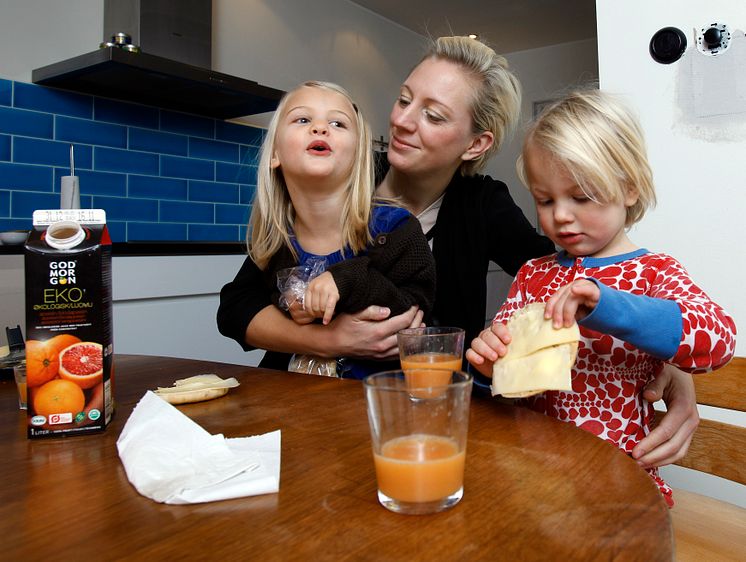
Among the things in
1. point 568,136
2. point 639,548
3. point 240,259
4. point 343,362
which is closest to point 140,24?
point 240,259

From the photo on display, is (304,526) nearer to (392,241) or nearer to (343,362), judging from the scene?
(343,362)

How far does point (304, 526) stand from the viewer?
0.47 meters

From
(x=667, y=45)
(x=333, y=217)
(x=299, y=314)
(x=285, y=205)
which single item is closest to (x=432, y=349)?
(x=299, y=314)

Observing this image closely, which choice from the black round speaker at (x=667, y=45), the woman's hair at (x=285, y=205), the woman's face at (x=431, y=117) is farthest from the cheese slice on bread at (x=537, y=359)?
the black round speaker at (x=667, y=45)

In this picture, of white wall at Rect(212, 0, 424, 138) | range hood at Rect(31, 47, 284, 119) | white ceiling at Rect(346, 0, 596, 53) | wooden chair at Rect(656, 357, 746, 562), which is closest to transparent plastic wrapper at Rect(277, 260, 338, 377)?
wooden chair at Rect(656, 357, 746, 562)

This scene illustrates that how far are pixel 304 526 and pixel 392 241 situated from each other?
960 millimetres

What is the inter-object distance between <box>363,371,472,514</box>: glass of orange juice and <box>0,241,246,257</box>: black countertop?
1.83m

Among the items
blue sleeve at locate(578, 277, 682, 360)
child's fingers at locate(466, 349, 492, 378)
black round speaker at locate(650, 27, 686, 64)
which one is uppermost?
black round speaker at locate(650, 27, 686, 64)

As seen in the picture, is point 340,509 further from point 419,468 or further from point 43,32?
point 43,32

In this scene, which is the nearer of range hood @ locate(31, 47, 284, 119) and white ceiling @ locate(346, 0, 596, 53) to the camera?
range hood @ locate(31, 47, 284, 119)

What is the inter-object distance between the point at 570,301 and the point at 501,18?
401 centimetres

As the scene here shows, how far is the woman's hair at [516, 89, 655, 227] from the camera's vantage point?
40.0 inches

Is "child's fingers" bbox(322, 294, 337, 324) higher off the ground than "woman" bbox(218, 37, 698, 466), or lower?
lower

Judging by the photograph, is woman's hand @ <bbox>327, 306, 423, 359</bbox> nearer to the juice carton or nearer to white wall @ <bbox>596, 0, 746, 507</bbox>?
the juice carton
